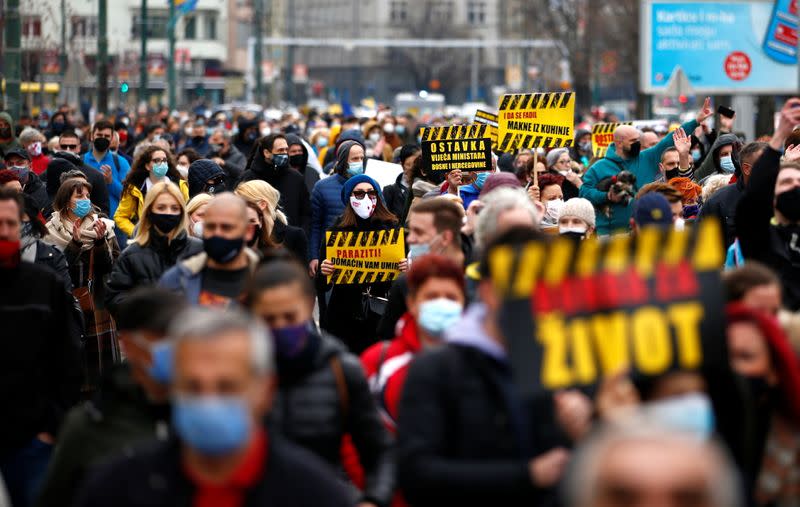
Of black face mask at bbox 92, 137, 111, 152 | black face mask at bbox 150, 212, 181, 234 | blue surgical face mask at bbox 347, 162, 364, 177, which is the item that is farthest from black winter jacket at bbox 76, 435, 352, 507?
black face mask at bbox 92, 137, 111, 152

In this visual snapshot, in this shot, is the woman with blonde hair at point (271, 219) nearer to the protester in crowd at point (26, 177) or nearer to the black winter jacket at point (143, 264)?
the black winter jacket at point (143, 264)

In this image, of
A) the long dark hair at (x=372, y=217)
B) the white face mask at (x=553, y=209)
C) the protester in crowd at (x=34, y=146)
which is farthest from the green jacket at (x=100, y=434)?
the protester in crowd at (x=34, y=146)

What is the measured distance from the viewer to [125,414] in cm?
513

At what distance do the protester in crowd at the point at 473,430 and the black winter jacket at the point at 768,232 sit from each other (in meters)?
3.02

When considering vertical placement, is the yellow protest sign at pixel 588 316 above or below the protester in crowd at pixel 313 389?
above

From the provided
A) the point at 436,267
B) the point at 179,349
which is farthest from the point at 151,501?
the point at 436,267

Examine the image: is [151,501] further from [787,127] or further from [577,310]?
[787,127]

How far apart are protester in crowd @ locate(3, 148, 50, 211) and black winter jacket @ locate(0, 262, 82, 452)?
24.9ft

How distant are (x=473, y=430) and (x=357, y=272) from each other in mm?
6687

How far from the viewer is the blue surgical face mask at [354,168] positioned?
14.4 m

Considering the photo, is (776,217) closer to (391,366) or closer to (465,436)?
(391,366)

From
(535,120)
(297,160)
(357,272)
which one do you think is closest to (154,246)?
(357,272)

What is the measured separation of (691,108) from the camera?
73.1 meters

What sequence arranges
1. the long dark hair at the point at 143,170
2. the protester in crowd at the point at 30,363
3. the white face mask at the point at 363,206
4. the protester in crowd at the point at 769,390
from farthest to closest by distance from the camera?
the long dark hair at the point at 143,170 < the white face mask at the point at 363,206 < the protester in crowd at the point at 30,363 < the protester in crowd at the point at 769,390
